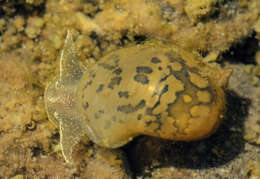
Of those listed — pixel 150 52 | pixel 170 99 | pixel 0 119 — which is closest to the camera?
pixel 170 99

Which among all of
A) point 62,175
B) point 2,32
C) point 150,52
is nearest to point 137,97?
point 150,52

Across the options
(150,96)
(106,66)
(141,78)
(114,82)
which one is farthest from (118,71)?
(150,96)

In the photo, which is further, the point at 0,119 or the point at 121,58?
the point at 0,119

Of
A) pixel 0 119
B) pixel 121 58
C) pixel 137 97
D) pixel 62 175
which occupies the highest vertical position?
pixel 121 58

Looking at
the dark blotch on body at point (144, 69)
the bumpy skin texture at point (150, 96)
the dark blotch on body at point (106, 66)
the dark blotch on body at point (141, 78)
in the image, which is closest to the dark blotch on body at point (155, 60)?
the bumpy skin texture at point (150, 96)

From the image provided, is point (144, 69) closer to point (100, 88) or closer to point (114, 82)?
point (114, 82)

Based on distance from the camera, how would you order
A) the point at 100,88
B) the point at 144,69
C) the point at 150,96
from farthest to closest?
1. the point at 100,88
2. the point at 144,69
3. the point at 150,96

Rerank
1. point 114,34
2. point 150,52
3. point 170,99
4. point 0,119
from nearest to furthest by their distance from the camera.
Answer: point 170,99
point 150,52
point 0,119
point 114,34

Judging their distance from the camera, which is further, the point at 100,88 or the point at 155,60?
the point at 100,88

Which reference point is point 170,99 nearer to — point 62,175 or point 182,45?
point 182,45
